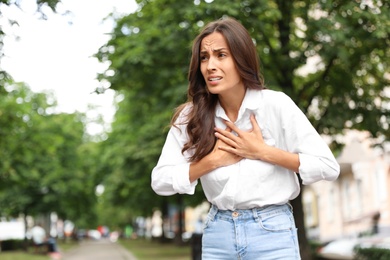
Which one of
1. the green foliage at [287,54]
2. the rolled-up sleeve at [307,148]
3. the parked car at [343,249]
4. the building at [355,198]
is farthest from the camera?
the building at [355,198]

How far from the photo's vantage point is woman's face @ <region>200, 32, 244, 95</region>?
9.09 feet

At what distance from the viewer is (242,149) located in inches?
107

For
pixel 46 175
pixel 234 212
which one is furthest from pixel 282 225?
pixel 46 175

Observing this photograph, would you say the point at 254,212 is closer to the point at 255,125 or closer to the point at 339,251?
the point at 255,125

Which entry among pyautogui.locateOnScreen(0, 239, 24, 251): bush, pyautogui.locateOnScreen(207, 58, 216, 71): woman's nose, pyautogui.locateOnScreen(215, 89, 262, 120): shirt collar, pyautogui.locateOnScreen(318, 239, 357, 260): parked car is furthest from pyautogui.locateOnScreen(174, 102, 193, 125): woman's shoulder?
pyautogui.locateOnScreen(0, 239, 24, 251): bush

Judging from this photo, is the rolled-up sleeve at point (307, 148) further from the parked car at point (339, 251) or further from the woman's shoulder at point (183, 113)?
the parked car at point (339, 251)

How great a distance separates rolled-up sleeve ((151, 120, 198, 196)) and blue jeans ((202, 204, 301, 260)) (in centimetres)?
20

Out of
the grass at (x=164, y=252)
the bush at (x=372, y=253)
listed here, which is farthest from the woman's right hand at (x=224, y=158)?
the grass at (x=164, y=252)

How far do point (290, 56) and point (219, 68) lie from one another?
10226 mm

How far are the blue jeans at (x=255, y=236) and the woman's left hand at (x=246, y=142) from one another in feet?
0.70

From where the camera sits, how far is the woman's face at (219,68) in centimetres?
277

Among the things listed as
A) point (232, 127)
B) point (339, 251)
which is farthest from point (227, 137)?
point (339, 251)

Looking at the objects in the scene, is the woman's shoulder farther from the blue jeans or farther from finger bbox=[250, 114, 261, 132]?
the blue jeans

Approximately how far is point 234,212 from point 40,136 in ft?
82.8
